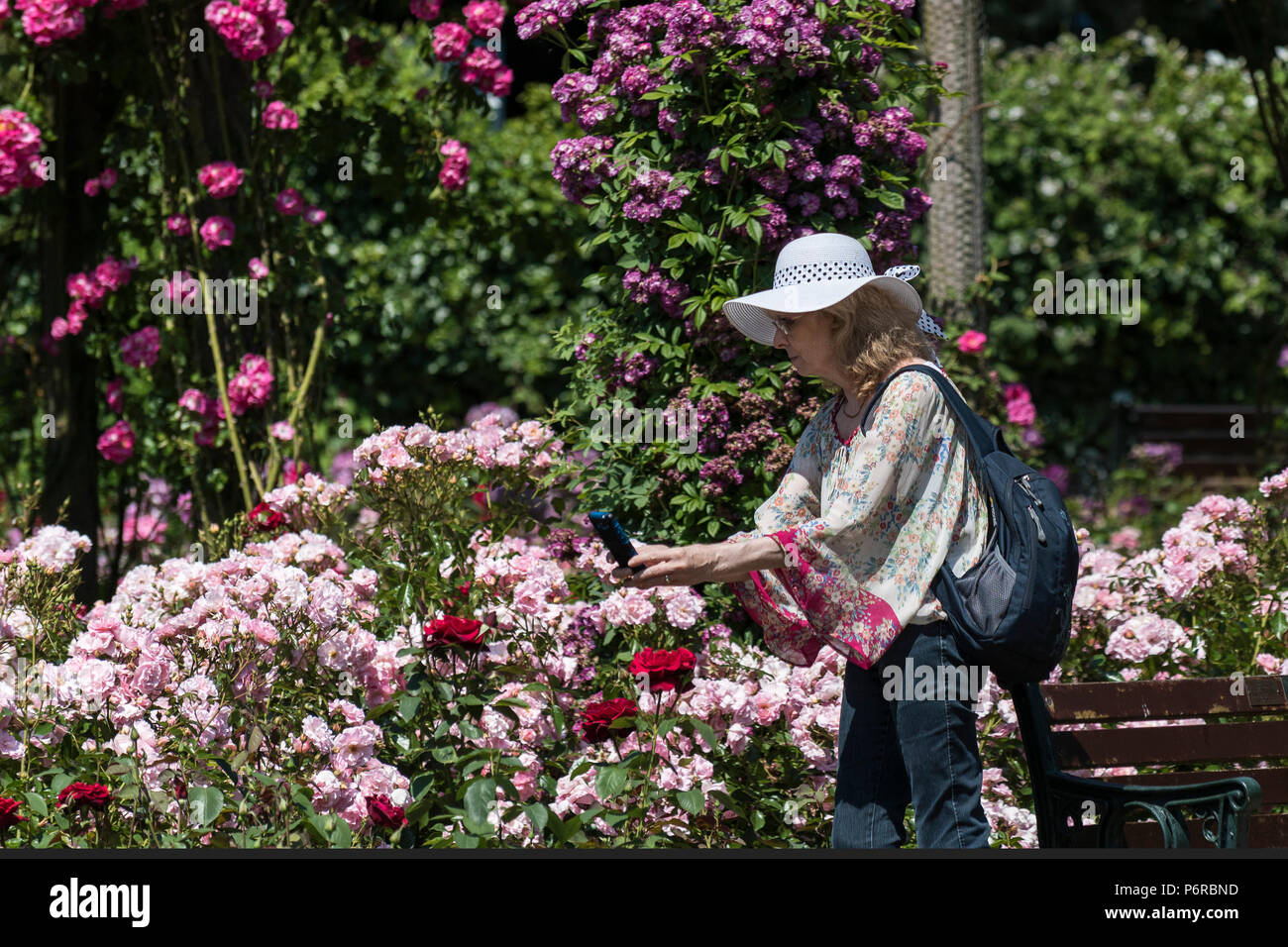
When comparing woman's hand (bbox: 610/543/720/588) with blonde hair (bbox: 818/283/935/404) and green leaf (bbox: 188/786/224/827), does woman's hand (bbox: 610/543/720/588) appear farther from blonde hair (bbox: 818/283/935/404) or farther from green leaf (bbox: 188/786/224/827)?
green leaf (bbox: 188/786/224/827)

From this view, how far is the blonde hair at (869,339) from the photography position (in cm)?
247

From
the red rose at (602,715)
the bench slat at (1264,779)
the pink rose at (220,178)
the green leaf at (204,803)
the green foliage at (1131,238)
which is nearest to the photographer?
the green leaf at (204,803)

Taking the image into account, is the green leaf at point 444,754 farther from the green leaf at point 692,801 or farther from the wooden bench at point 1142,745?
the wooden bench at point 1142,745

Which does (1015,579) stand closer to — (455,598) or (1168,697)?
(1168,697)

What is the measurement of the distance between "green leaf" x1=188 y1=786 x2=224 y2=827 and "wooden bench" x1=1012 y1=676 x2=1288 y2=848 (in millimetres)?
1500

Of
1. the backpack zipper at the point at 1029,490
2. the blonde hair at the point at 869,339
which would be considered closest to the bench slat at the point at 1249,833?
the backpack zipper at the point at 1029,490

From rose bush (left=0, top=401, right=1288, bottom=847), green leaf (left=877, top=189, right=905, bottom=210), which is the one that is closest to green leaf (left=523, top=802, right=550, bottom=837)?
rose bush (left=0, top=401, right=1288, bottom=847)

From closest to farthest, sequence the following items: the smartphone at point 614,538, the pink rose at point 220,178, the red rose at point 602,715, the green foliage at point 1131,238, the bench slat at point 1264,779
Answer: the smartphone at point 614,538 → the red rose at point 602,715 → the bench slat at point 1264,779 → the pink rose at point 220,178 → the green foliage at point 1131,238

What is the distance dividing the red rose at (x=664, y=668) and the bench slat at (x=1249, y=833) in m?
0.93

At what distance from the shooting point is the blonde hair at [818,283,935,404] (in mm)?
2473

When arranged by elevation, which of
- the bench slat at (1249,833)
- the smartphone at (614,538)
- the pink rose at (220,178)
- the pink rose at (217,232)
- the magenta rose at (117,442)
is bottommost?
the bench slat at (1249,833)

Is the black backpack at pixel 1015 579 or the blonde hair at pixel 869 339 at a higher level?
the blonde hair at pixel 869 339

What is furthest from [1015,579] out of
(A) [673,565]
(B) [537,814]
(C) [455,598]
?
(C) [455,598]
